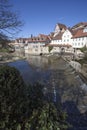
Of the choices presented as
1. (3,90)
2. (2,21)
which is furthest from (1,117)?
(2,21)

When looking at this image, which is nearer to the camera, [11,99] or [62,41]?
[11,99]

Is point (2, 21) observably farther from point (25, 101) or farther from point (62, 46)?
point (62, 46)

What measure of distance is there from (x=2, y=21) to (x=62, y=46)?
1992 inches

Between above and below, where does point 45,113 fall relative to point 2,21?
below

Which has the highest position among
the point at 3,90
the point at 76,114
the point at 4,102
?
the point at 3,90

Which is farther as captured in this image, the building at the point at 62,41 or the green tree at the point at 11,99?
the building at the point at 62,41

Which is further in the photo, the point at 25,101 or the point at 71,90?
the point at 71,90

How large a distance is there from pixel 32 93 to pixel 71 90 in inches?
420

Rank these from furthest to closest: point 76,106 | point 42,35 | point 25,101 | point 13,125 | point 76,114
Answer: point 42,35 < point 76,106 < point 76,114 < point 25,101 < point 13,125

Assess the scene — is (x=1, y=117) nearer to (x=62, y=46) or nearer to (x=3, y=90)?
(x=3, y=90)

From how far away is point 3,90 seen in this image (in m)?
4.40

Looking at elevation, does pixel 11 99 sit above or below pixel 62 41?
below

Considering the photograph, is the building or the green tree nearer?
the green tree

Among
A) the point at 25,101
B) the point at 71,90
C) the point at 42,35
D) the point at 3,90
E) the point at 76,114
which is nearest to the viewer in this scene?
the point at 3,90
